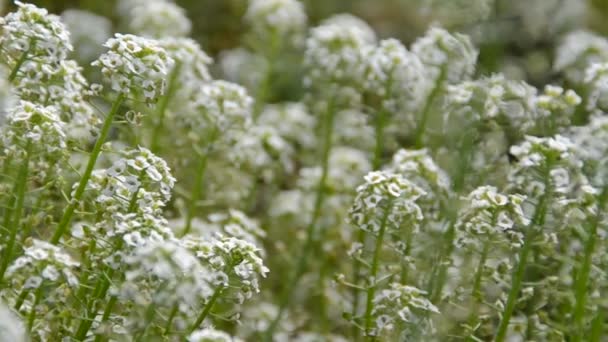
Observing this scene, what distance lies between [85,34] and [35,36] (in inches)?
184

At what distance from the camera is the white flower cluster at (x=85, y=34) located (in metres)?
9.30

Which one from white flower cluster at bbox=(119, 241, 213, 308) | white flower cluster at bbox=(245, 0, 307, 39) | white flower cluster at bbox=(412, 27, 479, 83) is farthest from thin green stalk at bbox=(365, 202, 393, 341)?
white flower cluster at bbox=(245, 0, 307, 39)

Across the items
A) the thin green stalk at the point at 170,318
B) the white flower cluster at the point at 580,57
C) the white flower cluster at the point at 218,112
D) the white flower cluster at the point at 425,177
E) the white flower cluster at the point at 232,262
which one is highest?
the white flower cluster at the point at 580,57

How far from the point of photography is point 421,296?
4.97 metres

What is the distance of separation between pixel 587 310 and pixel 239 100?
8.36 feet

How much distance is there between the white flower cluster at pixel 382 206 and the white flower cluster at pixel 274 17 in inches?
148

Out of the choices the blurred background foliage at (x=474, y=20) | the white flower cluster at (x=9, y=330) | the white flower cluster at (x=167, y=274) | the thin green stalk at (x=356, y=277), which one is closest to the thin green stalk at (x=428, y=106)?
the blurred background foliage at (x=474, y=20)

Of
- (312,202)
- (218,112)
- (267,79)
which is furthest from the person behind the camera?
(267,79)

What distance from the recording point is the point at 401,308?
4871mm

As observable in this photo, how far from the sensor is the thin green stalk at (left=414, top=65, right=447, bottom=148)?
6.94 meters

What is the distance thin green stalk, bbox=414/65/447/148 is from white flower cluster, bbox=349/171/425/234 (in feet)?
6.29

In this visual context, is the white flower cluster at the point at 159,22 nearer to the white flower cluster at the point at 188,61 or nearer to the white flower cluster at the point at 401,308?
the white flower cluster at the point at 188,61

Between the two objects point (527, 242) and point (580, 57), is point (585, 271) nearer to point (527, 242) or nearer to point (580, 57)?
point (527, 242)

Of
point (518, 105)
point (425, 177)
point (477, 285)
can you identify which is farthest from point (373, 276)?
point (518, 105)
